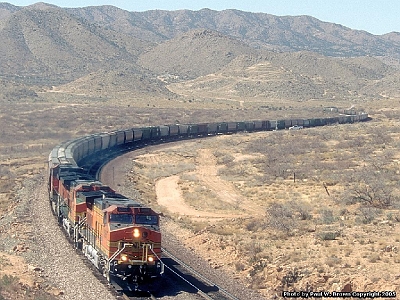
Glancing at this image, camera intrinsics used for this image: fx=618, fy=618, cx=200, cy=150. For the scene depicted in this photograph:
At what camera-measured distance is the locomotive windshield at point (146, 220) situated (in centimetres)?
2452

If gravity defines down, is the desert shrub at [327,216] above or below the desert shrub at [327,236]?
below

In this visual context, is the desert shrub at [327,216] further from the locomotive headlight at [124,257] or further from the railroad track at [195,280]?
the locomotive headlight at [124,257]

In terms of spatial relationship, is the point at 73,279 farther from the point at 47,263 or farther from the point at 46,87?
the point at 46,87

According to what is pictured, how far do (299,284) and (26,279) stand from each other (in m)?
11.0

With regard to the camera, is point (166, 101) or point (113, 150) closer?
point (113, 150)

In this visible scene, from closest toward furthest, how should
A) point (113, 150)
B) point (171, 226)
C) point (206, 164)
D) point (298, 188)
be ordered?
1. point (171, 226)
2. point (298, 188)
3. point (206, 164)
4. point (113, 150)

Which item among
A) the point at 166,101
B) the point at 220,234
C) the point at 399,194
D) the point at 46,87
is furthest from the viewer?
the point at 46,87

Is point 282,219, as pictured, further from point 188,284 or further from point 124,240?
point 124,240

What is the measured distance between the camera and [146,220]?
24.7 metres

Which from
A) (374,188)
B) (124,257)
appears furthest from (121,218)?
(374,188)

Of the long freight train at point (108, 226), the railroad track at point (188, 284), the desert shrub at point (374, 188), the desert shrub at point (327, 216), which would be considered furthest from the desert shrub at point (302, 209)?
the long freight train at point (108, 226)

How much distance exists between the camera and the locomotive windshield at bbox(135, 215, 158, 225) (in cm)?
2452

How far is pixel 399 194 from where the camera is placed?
139 ft

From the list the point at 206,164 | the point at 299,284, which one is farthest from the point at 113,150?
the point at 299,284
